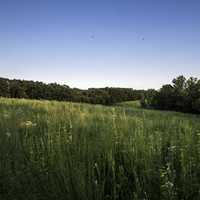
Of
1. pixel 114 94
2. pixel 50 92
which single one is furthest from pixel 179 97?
pixel 114 94

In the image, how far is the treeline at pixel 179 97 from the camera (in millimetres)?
39656

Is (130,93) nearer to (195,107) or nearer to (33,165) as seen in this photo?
(195,107)

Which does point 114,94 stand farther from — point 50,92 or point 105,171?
point 105,171

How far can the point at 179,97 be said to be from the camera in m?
41.1

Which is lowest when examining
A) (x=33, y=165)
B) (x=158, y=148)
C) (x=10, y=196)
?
(x=10, y=196)

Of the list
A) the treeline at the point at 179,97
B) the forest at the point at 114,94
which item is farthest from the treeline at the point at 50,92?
the treeline at the point at 179,97

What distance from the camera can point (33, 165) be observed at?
3926 millimetres

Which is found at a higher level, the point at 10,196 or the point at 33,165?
the point at 33,165

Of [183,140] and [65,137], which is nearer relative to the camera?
[183,140]

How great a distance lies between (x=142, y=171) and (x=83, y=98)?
61.2m

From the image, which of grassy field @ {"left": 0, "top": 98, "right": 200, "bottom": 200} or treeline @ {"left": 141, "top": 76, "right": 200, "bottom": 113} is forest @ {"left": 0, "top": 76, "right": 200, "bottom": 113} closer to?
treeline @ {"left": 141, "top": 76, "right": 200, "bottom": 113}

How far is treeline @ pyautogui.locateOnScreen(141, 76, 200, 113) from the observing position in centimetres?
3966

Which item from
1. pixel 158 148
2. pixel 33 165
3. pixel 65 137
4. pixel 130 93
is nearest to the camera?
pixel 158 148

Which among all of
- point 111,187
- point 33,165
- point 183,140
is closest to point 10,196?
point 33,165
